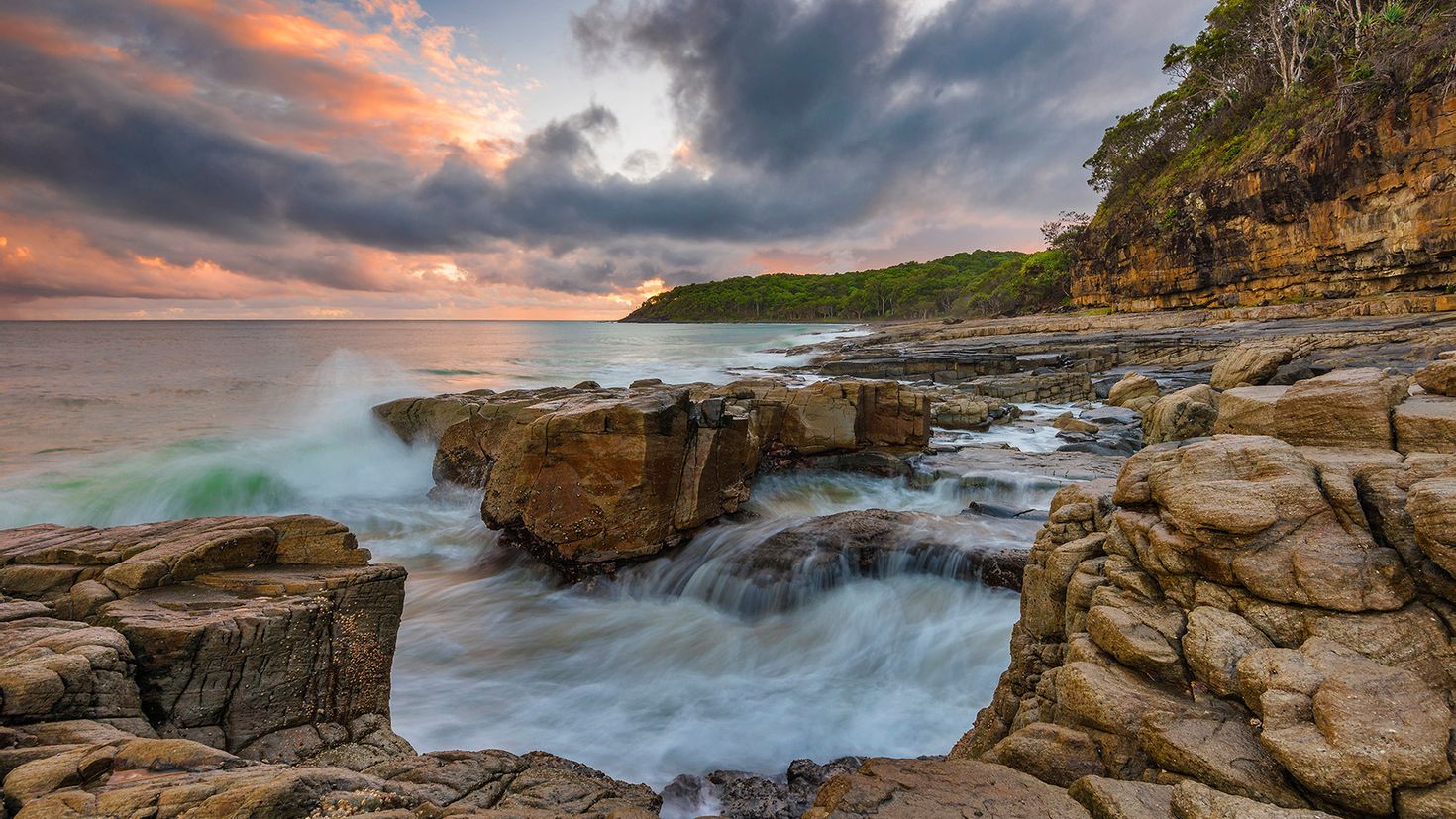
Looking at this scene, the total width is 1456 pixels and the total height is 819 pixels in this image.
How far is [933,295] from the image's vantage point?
10812 cm

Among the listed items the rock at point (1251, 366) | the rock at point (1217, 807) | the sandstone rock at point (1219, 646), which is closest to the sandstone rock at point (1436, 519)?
the sandstone rock at point (1219, 646)

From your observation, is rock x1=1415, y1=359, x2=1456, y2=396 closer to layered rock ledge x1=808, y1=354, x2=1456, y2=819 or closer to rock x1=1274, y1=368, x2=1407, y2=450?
rock x1=1274, y1=368, x2=1407, y2=450

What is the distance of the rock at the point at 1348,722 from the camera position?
2127 millimetres

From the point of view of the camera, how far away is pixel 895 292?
387 feet

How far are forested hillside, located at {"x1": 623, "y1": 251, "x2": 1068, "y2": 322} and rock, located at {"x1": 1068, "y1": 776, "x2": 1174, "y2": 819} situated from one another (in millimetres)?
65008

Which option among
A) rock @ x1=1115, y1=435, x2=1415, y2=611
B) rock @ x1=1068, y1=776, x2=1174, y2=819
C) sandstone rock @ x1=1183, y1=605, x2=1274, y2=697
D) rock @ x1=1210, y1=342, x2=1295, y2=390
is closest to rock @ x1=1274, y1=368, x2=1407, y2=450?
rock @ x1=1115, y1=435, x2=1415, y2=611

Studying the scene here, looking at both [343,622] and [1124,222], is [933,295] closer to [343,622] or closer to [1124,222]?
[1124,222]

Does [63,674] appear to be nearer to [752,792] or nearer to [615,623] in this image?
[752,792]

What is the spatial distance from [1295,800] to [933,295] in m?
114

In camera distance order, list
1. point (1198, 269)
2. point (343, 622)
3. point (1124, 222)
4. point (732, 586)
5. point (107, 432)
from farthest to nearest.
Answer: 1. point (1124, 222)
2. point (1198, 269)
3. point (107, 432)
4. point (732, 586)
5. point (343, 622)

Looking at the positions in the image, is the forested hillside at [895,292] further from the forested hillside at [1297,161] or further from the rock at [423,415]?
the rock at [423,415]

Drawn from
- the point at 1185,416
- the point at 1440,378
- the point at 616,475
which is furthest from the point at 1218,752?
the point at 1185,416

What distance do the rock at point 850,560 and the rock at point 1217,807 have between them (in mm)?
5060

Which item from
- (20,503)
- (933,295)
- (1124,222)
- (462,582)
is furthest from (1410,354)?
(933,295)
